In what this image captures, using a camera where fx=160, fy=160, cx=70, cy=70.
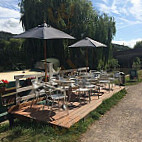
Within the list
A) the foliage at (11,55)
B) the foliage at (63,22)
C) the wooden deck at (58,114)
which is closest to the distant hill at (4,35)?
the foliage at (11,55)

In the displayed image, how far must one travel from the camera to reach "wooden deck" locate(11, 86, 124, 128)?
361 cm

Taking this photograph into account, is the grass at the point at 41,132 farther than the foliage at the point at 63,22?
No

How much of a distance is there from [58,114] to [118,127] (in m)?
1.47

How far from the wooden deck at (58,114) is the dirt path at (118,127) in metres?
0.41

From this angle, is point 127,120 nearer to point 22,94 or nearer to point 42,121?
point 42,121

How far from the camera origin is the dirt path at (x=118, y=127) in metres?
3.29

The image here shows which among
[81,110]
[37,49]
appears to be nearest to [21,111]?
[81,110]

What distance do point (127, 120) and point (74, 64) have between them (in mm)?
9771

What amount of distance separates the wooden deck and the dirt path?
407 mm

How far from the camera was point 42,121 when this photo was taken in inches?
143

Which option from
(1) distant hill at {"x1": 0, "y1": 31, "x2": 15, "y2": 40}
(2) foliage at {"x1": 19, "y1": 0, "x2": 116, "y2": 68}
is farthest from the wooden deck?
(1) distant hill at {"x1": 0, "y1": 31, "x2": 15, "y2": 40}

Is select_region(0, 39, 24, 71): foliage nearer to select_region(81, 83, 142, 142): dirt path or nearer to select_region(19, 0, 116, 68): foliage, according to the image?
select_region(19, 0, 116, 68): foliage

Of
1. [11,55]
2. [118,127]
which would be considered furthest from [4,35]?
[118,127]

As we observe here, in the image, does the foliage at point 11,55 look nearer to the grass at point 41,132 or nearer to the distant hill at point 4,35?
the distant hill at point 4,35
